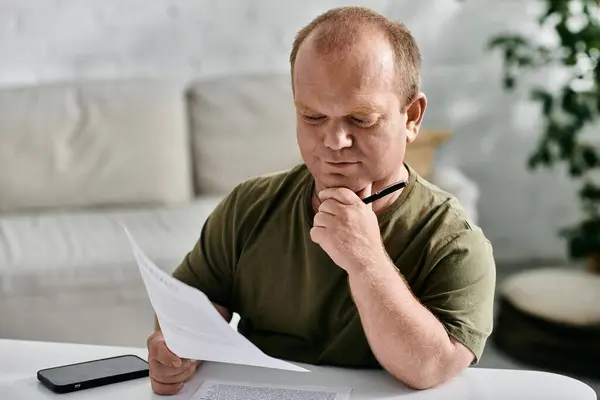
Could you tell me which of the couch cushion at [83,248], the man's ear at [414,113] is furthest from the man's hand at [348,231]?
the couch cushion at [83,248]

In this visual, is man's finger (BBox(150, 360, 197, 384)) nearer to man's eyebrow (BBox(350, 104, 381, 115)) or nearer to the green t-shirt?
the green t-shirt

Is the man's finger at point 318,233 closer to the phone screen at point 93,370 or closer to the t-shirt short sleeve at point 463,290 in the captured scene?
the t-shirt short sleeve at point 463,290

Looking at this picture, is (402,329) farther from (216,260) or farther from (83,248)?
(83,248)

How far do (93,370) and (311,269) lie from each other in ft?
0.98

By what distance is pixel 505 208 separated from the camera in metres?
3.38

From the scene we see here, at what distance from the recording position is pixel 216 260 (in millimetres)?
1191

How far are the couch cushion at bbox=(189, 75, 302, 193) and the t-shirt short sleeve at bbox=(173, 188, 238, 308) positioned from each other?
69.9 inches

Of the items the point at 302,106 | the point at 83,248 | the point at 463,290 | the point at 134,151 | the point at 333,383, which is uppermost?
the point at 302,106

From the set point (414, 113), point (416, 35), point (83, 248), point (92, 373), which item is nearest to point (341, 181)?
point (414, 113)

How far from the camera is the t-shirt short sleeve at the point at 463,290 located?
1.00m

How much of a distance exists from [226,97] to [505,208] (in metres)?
1.19

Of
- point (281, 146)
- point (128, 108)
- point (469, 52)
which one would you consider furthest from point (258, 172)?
point (469, 52)

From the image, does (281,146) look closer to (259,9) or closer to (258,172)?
(258,172)

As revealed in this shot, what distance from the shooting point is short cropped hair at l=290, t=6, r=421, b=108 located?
0.97m
